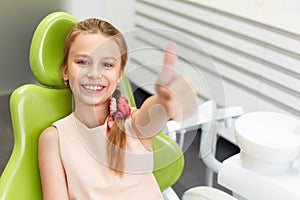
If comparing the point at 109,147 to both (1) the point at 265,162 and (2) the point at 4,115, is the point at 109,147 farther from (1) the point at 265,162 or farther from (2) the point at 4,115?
(2) the point at 4,115

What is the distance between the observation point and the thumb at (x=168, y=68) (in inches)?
31.8

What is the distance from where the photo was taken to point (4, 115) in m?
2.53

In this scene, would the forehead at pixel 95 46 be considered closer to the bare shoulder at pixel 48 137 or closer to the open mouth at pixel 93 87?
the open mouth at pixel 93 87

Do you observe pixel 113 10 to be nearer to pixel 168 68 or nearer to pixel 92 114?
pixel 92 114

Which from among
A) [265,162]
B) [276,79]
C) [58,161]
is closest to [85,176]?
[58,161]

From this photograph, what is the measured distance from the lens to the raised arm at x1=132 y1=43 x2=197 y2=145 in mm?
806

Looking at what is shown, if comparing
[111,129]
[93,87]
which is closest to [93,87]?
[93,87]

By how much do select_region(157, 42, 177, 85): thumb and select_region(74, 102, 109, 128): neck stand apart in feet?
1.01

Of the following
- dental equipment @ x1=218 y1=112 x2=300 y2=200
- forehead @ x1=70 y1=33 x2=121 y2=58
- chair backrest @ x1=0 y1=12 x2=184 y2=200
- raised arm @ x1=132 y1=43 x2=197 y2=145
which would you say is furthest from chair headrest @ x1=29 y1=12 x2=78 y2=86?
dental equipment @ x1=218 y1=112 x2=300 y2=200

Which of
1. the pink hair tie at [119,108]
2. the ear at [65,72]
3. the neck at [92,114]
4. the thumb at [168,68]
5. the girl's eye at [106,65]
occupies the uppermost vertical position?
the thumb at [168,68]

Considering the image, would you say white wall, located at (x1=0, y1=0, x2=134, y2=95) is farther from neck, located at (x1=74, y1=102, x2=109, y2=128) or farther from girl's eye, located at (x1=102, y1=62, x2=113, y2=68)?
girl's eye, located at (x1=102, y1=62, x2=113, y2=68)

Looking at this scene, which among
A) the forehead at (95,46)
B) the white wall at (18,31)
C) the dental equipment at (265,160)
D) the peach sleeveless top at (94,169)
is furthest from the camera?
the white wall at (18,31)

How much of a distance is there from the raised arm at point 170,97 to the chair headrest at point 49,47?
14.4 inches

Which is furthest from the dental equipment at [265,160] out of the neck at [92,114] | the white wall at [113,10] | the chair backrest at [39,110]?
the white wall at [113,10]
